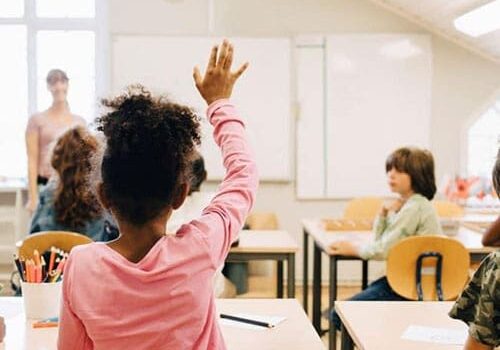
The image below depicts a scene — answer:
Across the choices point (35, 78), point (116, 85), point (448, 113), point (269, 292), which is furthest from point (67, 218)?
point (448, 113)

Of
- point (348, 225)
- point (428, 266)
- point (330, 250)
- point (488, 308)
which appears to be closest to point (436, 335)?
point (488, 308)

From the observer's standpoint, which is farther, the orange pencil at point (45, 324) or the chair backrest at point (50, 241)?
the chair backrest at point (50, 241)

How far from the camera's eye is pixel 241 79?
547 centimetres

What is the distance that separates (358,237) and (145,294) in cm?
273

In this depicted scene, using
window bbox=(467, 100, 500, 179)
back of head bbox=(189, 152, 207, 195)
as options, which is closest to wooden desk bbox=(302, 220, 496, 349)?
back of head bbox=(189, 152, 207, 195)

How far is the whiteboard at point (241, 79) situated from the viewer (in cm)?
541

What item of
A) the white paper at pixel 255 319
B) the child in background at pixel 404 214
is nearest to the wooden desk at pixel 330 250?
the child in background at pixel 404 214

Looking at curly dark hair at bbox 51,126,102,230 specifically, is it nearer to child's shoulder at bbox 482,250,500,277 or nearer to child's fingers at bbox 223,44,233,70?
child's fingers at bbox 223,44,233,70

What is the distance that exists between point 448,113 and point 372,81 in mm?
718

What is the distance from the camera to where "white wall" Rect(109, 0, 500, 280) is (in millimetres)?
5504

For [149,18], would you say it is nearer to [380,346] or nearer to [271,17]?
[271,17]

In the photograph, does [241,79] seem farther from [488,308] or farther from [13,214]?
[488,308]

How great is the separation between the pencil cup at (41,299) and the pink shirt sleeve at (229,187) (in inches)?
31.5

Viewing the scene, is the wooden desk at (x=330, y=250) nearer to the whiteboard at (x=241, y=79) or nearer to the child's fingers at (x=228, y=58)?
the whiteboard at (x=241, y=79)
